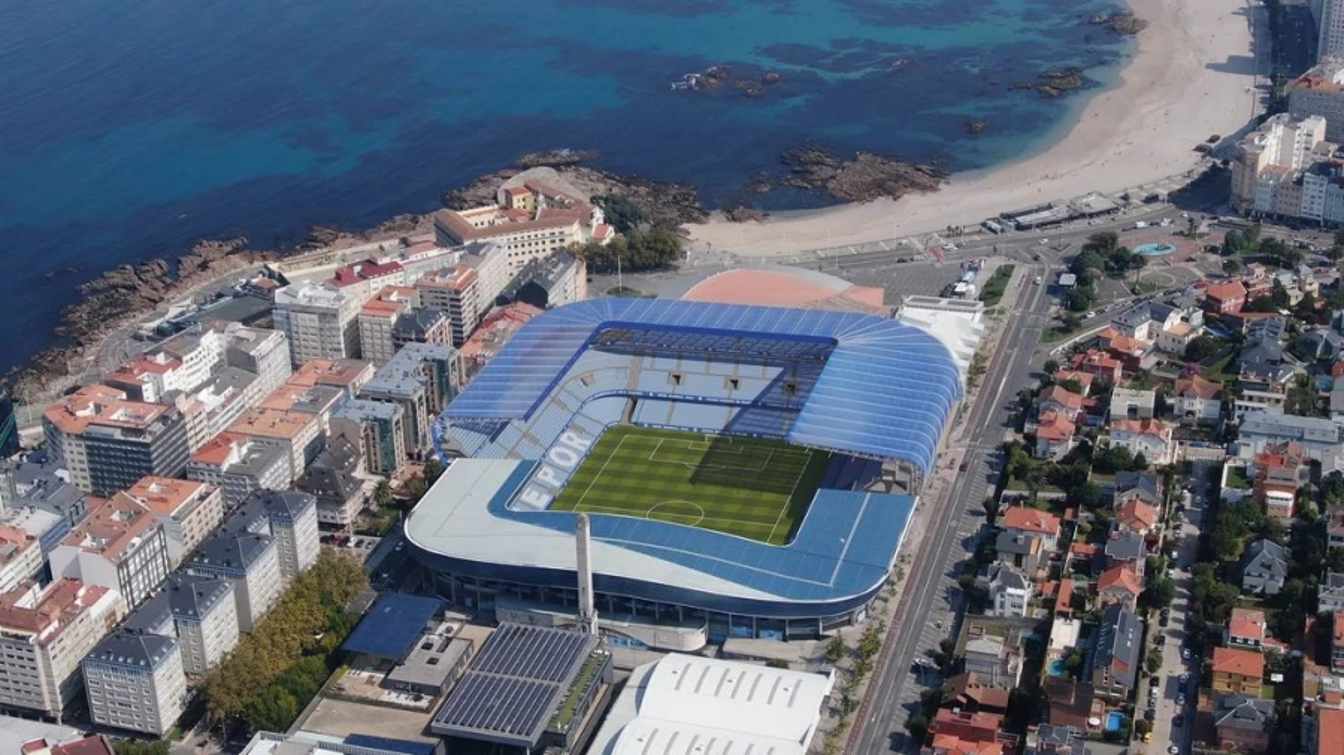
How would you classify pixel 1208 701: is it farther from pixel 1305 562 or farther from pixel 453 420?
pixel 453 420

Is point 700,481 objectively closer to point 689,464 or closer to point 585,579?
point 689,464

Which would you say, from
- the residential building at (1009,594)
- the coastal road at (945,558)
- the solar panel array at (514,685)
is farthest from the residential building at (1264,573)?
the solar panel array at (514,685)

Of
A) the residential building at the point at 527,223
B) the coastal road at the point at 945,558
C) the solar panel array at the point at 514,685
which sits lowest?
the coastal road at the point at 945,558

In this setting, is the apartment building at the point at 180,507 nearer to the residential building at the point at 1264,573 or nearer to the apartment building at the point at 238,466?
the apartment building at the point at 238,466

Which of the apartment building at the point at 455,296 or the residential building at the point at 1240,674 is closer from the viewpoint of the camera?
the residential building at the point at 1240,674

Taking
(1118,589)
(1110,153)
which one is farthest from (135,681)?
(1110,153)

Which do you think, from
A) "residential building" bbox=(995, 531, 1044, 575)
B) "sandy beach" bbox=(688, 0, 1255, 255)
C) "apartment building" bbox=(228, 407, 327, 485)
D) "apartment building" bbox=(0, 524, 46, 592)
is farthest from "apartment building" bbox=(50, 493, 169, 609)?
"sandy beach" bbox=(688, 0, 1255, 255)

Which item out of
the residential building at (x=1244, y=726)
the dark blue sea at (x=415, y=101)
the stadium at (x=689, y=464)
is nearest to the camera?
the residential building at (x=1244, y=726)
